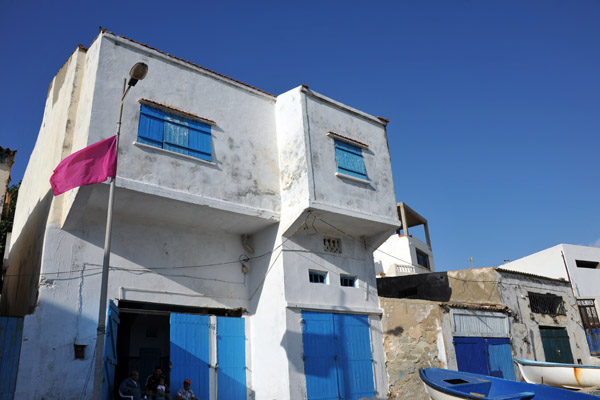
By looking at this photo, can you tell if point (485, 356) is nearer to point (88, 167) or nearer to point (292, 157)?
point (292, 157)

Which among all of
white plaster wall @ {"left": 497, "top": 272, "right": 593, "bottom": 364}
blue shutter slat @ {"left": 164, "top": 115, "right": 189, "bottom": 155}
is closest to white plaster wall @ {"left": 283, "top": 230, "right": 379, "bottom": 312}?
blue shutter slat @ {"left": 164, "top": 115, "right": 189, "bottom": 155}

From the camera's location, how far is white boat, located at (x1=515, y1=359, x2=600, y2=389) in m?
16.4

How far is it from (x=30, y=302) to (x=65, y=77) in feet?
22.5

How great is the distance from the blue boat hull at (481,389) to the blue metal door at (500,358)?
4.91 metres

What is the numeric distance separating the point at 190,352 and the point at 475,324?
35.2 ft

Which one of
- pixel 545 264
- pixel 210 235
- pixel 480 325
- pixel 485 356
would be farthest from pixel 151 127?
pixel 545 264

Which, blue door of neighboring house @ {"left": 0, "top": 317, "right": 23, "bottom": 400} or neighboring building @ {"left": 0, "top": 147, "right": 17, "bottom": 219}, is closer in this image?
blue door of neighboring house @ {"left": 0, "top": 317, "right": 23, "bottom": 400}

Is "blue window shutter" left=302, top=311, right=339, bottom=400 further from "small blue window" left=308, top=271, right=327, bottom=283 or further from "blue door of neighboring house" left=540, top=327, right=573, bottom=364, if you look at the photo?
"blue door of neighboring house" left=540, top=327, right=573, bottom=364

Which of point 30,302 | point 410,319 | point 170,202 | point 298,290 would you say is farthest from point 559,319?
point 30,302

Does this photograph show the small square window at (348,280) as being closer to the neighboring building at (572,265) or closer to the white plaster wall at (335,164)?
the white plaster wall at (335,164)

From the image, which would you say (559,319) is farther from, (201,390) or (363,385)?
(201,390)

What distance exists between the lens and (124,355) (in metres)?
18.0

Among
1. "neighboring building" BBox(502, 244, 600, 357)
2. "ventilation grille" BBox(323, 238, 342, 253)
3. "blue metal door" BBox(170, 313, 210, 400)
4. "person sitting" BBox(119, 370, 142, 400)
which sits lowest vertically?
"person sitting" BBox(119, 370, 142, 400)

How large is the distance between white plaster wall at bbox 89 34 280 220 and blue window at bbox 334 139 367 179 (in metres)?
2.09
